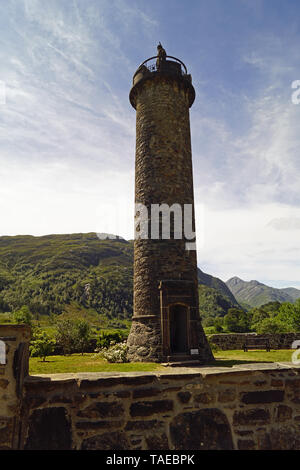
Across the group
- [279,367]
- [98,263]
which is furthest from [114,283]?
[279,367]

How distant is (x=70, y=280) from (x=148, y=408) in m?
100.0

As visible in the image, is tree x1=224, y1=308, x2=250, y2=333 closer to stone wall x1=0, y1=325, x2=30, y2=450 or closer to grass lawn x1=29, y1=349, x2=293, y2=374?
grass lawn x1=29, y1=349, x2=293, y2=374

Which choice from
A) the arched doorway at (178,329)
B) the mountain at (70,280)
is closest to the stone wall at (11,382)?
the arched doorway at (178,329)

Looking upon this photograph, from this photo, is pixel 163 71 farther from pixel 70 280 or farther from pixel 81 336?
Result: pixel 70 280

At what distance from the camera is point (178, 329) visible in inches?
552

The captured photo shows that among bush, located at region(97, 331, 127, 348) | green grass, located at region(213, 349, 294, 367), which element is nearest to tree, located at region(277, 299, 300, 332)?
green grass, located at region(213, 349, 294, 367)

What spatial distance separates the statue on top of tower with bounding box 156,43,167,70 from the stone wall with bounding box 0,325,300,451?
50.8 ft

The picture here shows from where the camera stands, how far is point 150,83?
15352 millimetres

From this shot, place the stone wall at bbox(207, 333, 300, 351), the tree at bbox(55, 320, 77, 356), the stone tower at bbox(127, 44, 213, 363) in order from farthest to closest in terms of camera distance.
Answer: the stone wall at bbox(207, 333, 300, 351) < the tree at bbox(55, 320, 77, 356) < the stone tower at bbox(127, 44, 213, 363)

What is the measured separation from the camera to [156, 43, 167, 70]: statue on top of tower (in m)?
15.7

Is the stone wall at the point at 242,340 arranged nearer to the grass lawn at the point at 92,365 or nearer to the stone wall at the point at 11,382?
the grass lawn at the point at 92,365

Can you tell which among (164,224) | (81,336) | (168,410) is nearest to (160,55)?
(164,224)
